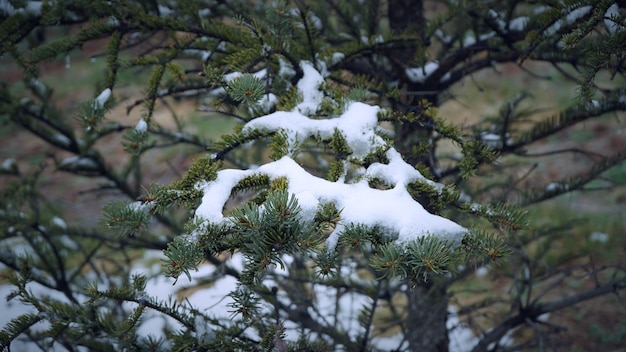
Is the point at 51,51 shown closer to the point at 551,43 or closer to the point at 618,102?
the point at 551,43

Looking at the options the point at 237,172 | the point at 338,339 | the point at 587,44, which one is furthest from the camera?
the point at 338,339

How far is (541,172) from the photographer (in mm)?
6703

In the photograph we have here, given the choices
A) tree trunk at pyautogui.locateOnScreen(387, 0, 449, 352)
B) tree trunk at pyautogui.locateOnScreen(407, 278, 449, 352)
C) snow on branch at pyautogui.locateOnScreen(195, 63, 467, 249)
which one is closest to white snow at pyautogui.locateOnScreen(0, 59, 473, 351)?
snow on branch at pyautogui.locateOnScreen(195, 63, 467, 249)

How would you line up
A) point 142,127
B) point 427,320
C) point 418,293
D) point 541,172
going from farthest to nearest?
point 541,172, point 418,293, point 427,320, point 142,127

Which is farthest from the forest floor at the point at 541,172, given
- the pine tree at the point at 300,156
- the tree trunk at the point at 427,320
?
the tree trunk at the point at 427,320

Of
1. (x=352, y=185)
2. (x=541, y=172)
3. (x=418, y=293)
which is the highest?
(x=541, y=172)

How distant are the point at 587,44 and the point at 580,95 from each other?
1.60 ft

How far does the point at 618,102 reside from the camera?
2.33 m

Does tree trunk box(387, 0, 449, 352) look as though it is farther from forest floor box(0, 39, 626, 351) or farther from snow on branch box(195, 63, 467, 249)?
snow on branch box(195, 63, 467, 249)

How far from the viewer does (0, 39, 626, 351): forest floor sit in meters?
4.22

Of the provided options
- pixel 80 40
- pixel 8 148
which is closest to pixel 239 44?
pixel 80 40

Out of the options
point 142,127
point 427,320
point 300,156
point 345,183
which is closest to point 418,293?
point 427,320

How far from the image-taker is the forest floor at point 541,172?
166 inches

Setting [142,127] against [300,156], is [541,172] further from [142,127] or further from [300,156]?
[142,127]
